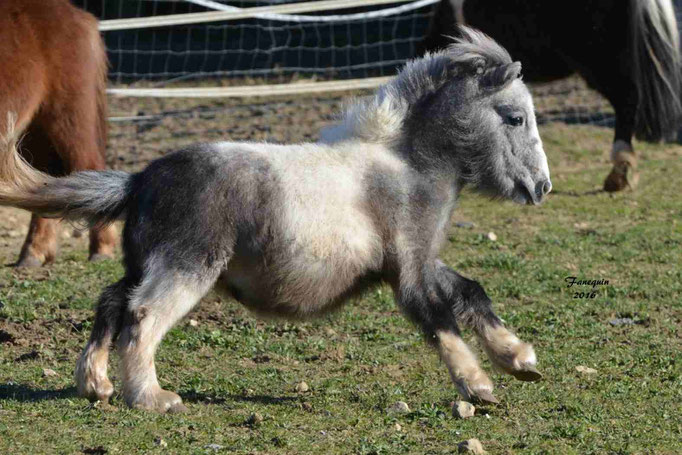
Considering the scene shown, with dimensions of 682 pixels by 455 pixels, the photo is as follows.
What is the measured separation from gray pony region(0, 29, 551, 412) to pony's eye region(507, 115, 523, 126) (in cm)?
2

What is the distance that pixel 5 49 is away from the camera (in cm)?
636

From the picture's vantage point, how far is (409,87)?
15.6 ft

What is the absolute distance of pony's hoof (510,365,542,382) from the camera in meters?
4.41

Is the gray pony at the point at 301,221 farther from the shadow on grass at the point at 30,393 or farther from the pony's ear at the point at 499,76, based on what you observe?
the shadow on grass at the point at 30,393

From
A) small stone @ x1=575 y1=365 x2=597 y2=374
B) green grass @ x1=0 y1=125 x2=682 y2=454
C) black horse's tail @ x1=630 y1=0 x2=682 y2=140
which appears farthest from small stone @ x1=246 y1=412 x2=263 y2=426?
black horse's tail @ x1=630 y1=0 x2=682 y2=140

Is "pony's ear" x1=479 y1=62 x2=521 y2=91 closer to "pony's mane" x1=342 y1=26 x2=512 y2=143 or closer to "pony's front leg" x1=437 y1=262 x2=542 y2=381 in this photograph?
"pony's mane" x1=342 y1=26 x2=512 y2=143

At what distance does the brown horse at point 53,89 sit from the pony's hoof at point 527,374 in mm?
2972

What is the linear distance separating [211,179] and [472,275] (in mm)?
2779

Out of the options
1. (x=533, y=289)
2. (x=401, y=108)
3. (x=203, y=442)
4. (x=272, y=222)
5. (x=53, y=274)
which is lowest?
(x=53, y=274)

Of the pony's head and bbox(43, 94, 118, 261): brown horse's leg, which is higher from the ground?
the pony's head

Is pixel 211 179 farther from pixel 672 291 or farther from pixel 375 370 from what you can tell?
pixel 672 291

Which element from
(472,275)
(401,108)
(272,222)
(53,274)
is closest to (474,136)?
(401,108)

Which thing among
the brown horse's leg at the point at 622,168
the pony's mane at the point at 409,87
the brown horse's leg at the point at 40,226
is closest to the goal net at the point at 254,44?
the brown horse's leg at the point at 622,168

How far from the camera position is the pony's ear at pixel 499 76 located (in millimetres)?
4656
